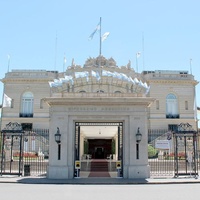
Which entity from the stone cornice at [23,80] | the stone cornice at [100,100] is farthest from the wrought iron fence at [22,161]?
the stone cornice at [23,80]

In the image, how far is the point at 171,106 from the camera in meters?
51.7

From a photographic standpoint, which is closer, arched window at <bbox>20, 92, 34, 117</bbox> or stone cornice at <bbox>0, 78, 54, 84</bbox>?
stone cornice at <bbox>0, 78, 54, 84</bbox>

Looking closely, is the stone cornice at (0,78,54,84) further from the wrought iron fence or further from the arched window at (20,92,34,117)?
the wrought iron fence

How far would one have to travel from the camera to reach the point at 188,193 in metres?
12.8

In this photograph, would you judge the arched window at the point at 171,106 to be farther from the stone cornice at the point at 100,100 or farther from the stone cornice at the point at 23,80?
the stone cornice at the point at 100,100

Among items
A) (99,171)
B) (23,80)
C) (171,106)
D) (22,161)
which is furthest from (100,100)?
(171,106)

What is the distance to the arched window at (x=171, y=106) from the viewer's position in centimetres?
5144

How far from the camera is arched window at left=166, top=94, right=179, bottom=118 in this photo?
5144cm

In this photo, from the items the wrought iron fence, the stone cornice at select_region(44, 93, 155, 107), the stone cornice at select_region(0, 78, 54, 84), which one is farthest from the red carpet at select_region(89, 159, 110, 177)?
the stone cornice at select_region(0, 78, 54, 84)

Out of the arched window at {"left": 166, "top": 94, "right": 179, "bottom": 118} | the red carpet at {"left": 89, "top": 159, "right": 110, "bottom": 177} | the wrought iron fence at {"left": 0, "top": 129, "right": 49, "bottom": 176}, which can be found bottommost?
the red carpet at {"left": 89, "top": 159, "right": 110, "bottom": 177}

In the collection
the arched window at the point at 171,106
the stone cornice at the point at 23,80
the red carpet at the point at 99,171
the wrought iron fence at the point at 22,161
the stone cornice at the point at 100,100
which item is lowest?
the red carpet at the point at 99,171

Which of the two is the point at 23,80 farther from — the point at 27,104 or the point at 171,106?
the point at 171,106

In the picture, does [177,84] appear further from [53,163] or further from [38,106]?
[53,163]

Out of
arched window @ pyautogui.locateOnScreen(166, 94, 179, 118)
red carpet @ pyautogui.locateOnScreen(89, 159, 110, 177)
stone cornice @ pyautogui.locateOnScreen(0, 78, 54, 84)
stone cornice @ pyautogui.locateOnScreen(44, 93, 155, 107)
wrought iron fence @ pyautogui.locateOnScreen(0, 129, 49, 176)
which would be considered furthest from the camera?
arched window @ pyautogui.locateOnScreen(166, 94, 179, 118)
